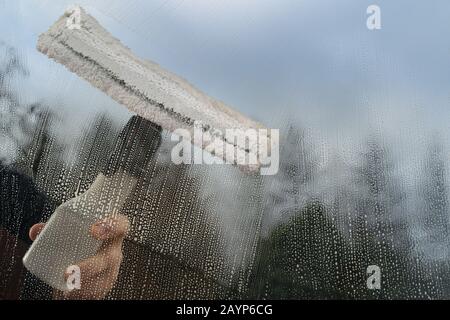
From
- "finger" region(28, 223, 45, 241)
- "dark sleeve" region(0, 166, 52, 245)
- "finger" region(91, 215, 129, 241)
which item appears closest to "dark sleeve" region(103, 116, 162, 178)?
"finger" region(91, 215, 129, 241)

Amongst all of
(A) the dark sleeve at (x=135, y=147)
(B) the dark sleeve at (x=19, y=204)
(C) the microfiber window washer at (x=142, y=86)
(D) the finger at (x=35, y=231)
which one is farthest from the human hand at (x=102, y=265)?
(C) the microfiber window washer at (x=142, y=86)

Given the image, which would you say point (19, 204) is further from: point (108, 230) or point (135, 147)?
point (135, 147)

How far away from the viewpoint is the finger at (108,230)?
4.66m

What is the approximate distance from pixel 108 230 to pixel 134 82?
173 cm

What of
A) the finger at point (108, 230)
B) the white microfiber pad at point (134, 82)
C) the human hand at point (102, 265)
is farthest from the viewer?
the finger at point (108, 230)

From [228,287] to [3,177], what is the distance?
3.61 meters

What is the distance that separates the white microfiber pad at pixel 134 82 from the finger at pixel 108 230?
147cm

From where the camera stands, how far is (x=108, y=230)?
15.4ft

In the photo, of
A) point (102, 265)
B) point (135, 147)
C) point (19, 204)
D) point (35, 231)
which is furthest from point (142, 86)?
point (19, 204)

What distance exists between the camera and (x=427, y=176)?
6.40 meters

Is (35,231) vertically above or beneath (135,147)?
beneath

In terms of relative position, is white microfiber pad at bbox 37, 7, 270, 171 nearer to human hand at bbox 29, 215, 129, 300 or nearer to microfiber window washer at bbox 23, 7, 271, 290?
microfiber window washer at bbox 23, 7, 271, 290

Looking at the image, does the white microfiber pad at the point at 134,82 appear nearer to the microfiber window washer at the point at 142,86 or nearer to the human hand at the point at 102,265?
the microfiber window washer at the point at 142,86

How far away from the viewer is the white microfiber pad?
12.3 feet
